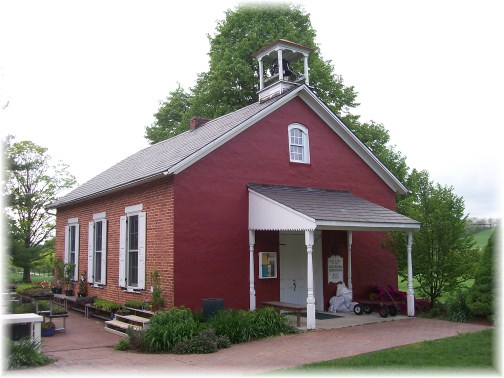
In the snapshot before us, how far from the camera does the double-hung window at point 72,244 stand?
63.3ft

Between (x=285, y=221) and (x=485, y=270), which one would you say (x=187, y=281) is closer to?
(x=285, y=221)

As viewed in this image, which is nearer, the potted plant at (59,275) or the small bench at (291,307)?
the small bench at (291,307)

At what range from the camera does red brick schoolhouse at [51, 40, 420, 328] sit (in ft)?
43.7

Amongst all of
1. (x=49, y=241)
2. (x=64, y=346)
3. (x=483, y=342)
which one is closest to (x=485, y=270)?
(x=483, y=342)

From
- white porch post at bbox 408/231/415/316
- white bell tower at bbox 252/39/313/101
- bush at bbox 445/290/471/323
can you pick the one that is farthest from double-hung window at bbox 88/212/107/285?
bush at bbox 445/290/471/323

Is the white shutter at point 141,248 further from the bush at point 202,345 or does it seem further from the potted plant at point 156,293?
the bush at point 202,345

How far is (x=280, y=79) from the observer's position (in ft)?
54.9

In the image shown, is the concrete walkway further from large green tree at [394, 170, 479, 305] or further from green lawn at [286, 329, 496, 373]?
large green tree at [394, 170, 479, 305]

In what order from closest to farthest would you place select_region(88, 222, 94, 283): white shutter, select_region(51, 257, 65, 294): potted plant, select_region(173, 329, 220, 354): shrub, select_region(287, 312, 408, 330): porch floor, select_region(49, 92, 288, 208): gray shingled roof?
select_region(173, 329, 220, 354): shrub < select_region(287, 312, 408, 330): porch floor < select_region(49, 92, 288, 208): gray shingled roof < select_region(88, 222, 94, 283): white shutter < select_region(51, 257, 65, 294): potted plant

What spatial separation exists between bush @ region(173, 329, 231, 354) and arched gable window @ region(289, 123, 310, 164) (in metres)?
7.13

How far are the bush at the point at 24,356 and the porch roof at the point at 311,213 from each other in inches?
254

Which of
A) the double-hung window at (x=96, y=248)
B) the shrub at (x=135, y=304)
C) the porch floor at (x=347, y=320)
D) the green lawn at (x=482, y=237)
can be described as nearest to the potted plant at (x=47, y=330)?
the shrub at (x=135, y=304)

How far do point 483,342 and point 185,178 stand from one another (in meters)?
7.95

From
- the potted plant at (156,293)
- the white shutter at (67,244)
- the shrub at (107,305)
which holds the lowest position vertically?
the shrub at (107,305)
